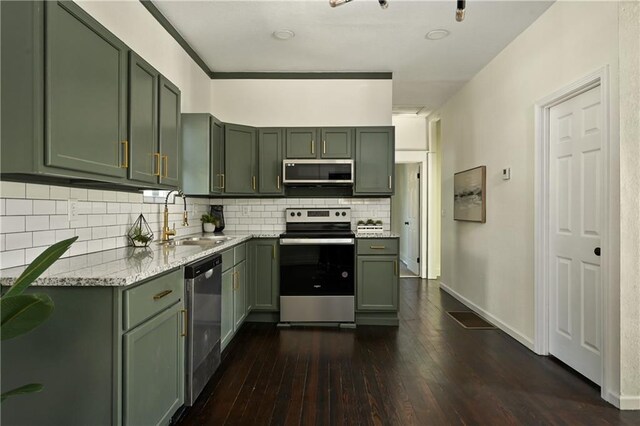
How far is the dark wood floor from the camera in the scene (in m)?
2.14

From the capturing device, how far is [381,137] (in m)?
A: 4.12

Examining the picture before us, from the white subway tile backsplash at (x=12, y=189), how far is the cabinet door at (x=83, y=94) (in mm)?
349

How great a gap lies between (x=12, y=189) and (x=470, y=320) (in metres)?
4.01

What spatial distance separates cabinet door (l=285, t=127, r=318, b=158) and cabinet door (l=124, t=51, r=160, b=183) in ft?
6.34

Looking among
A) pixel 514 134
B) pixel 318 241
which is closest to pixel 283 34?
pixel 318 241

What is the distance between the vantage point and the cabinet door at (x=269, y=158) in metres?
4.14

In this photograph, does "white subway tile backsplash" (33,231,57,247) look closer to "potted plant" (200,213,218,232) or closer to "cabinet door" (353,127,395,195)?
"potted plant" (200,213,218,232)

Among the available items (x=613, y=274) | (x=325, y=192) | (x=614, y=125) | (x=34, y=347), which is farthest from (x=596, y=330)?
(x=34, y=347)

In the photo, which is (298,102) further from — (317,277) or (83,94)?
(83,94)

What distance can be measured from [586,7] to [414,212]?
4441 millimetres

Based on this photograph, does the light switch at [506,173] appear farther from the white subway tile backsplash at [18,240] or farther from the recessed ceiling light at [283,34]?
the white subway tile backsplash at [18,240]

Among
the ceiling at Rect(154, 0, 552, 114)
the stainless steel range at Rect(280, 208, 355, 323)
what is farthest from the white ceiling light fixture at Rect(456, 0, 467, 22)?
the stainless steel range at Rect(280, 208, 355, 323)

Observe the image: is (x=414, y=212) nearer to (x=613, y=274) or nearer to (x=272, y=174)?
(x=272, y=174)

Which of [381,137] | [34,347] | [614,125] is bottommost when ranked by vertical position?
[34,347]
